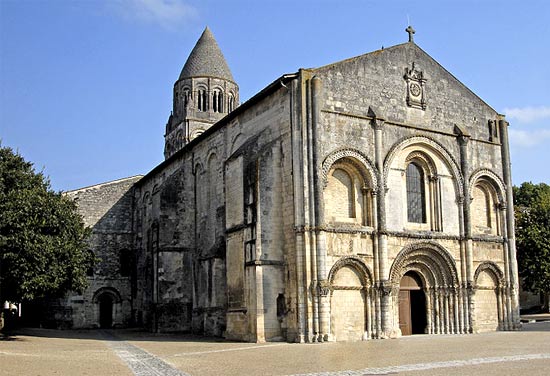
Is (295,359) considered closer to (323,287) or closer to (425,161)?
(323,287)

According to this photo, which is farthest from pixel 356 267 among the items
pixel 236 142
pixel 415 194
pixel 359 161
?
pixel 236 142

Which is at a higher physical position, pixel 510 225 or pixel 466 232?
pixel 510 225

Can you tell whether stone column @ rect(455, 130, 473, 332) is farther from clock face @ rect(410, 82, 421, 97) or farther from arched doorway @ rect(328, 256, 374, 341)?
arched doorway @ rect(328, 256, 374, 341)

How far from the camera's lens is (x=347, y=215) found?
25.3 metres

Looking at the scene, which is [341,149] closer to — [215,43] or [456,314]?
[456,314]

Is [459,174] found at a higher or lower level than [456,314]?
higher

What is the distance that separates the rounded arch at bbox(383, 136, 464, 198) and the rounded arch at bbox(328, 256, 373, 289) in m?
4.14

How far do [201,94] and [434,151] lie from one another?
101 feet

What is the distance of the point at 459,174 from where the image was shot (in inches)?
1119

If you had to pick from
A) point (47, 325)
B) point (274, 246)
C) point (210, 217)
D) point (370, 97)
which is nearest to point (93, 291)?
point (47, 325)

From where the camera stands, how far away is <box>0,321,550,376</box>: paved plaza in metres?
14.0

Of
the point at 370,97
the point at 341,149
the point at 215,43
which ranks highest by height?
the point at 215,43

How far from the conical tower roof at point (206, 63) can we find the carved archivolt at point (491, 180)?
30.8m

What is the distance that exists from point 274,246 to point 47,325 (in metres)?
22.9
